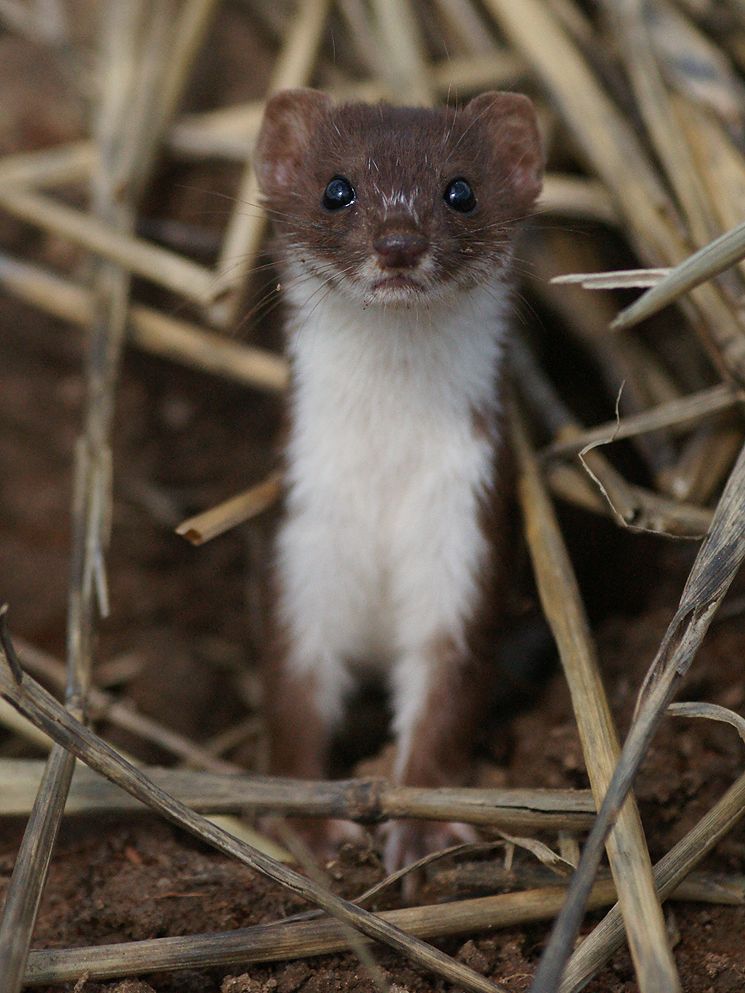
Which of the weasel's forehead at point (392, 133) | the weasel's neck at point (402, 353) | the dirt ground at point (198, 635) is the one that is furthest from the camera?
the weasel's neck at point (402, 353)

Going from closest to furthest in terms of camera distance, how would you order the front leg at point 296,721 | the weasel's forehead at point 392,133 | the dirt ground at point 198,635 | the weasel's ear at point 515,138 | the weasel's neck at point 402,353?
the dirt ground at point 198,635 → the weasel's forehead at point 392,133 → the weasel's neck at point 402,353 → the weasel's ear at point 515,138 → the front leg at point 296,721

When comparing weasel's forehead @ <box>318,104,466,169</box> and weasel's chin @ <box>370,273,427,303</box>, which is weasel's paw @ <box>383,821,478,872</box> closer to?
weasel's chin @ <box>370,273,427,303</box>

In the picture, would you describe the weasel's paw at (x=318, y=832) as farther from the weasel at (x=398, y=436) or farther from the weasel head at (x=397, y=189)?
the weasel head at (x=397, y=189)

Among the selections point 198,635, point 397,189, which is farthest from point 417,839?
point 397,189

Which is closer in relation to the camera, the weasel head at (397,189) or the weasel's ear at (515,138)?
the weasel head at (397,189)

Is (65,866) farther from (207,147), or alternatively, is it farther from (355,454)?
(207,147)

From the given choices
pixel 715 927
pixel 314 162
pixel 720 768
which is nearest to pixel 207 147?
pixel 314 162

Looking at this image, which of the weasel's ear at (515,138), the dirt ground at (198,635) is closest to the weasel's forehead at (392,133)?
the weasel's ear at (515,138)
